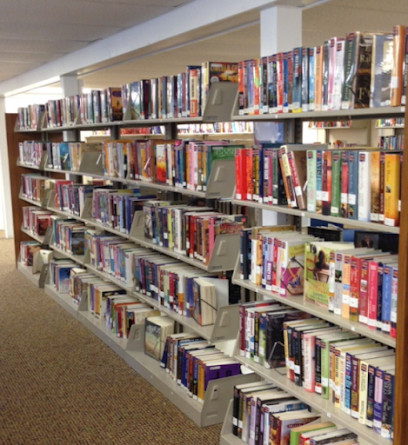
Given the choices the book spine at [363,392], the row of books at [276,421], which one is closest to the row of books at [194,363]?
the row of books at [276,421]

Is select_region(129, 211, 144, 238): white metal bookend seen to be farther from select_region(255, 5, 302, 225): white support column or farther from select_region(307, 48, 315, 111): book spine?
select_region(307, 48, 315, 111): book spine

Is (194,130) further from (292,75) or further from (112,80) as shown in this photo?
(292,75)

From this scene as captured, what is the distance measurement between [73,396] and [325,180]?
231 cm

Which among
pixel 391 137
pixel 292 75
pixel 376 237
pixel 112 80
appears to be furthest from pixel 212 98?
pixel 112 80

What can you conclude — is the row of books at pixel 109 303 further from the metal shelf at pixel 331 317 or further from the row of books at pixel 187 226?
the metal shelf at pixel 331 317

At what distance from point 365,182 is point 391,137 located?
5228mm

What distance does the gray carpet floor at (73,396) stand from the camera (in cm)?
326

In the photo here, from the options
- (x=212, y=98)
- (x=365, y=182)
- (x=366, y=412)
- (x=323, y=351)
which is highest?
(x=212, y=98)

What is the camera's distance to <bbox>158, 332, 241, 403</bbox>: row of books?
3375 millimetres

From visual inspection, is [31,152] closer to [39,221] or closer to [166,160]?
[39,221]

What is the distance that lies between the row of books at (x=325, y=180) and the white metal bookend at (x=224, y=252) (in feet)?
1.40

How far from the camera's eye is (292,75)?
2.55m

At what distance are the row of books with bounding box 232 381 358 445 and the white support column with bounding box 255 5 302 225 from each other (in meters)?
0.89

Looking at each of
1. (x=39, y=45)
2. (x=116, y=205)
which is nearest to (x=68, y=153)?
(x=39, y=45)
